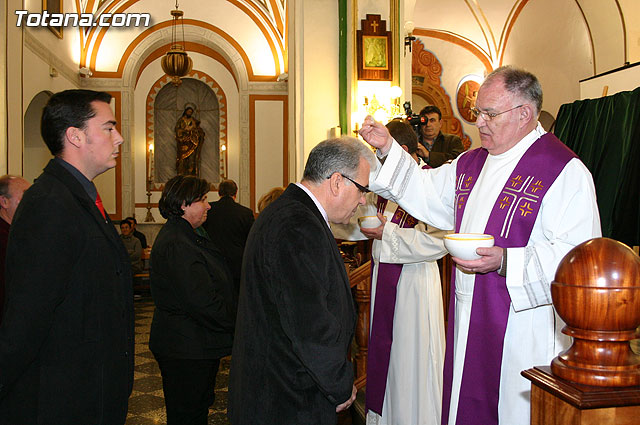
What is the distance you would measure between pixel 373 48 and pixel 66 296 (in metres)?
6.29

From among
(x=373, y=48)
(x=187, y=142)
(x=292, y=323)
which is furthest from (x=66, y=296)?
(x=187, y=142)

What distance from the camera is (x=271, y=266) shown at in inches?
74.1

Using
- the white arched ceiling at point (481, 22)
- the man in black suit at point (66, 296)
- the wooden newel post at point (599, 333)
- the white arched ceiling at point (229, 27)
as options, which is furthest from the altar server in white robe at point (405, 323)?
the white arched ceiling at point (229, 27)

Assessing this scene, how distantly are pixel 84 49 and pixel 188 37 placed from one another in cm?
226

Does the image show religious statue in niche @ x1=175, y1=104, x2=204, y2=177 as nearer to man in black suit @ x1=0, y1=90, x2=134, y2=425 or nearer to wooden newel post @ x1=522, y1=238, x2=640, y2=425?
man in black suit @ x1=0, y1=90, x2=134, y2=425

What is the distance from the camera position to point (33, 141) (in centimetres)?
1088

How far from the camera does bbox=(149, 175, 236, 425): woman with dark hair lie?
10.1 feet

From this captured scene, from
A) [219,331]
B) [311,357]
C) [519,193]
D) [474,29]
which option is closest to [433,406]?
[219,331]

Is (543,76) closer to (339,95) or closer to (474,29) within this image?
(474,29)

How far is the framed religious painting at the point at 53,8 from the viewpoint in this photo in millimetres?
9946

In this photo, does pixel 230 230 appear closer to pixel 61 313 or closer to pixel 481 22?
pixel 61 313

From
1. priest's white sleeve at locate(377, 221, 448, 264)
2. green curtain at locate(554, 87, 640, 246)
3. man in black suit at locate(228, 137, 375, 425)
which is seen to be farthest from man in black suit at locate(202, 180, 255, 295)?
man in black suit at locate(228, 137, 375, 425)

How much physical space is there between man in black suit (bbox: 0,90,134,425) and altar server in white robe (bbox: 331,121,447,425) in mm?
1601

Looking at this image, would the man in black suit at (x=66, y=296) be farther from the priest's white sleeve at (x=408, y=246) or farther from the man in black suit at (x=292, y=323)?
the priest's white sleeve at (x=408, y=246)
